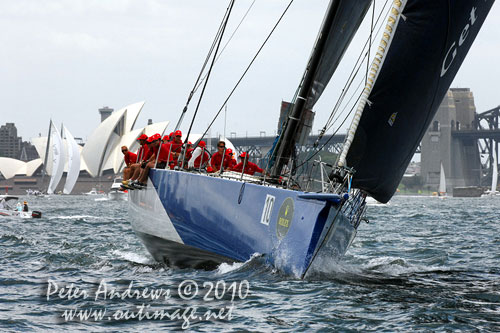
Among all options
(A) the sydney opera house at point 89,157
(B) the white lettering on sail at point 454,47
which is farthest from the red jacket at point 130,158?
(A) the sydney opera house at point 89,157

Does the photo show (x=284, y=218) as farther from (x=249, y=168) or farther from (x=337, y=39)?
(x=249, y=168)

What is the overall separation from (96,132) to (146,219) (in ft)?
202

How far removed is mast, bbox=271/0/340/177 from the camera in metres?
7.53

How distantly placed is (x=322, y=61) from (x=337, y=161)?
1590mm

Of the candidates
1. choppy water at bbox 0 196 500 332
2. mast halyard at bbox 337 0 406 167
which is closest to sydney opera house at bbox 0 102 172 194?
choppy water at bbox 0 196 500 332

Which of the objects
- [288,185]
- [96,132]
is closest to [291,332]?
[288,185]

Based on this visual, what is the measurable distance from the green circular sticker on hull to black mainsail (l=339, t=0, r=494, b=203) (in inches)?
21.6

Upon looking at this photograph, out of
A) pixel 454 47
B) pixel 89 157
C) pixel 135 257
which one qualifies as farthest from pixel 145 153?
pixel 89 157

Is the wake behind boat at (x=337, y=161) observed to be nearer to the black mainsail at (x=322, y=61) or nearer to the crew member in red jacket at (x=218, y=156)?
the black mainsail at (x=322, y=61)

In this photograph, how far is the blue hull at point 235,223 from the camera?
6.15 metres

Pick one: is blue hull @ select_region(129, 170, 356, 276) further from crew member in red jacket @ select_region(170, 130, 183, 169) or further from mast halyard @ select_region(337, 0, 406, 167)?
mast halyard @ select_region(337, 0, 406, 167)

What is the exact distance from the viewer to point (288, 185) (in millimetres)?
6977

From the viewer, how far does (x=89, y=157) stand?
2926 inches

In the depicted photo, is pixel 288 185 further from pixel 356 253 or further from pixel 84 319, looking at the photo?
pixel 356 253
